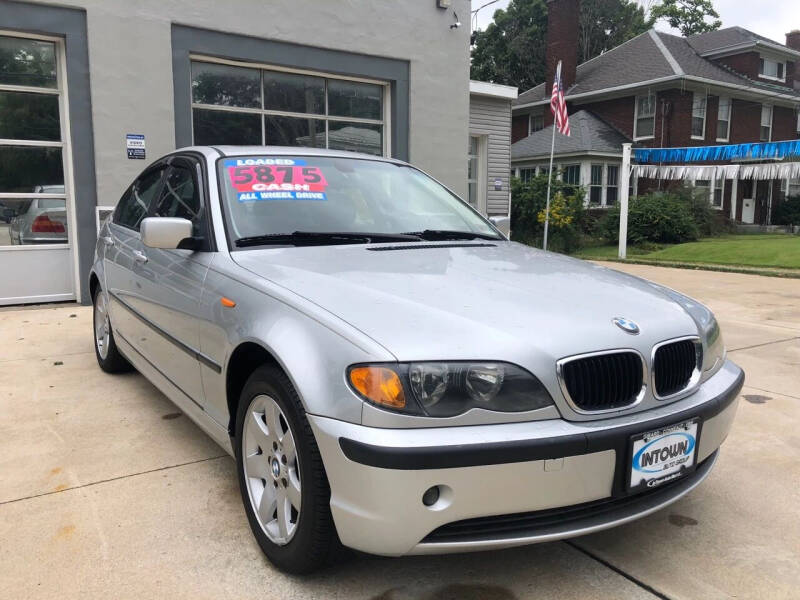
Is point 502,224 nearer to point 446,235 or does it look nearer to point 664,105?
point 446,235

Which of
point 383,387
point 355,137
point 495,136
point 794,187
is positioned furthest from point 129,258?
point 794,187

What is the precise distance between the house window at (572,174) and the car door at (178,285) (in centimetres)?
2186

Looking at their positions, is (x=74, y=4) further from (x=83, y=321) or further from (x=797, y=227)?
(x=797, y=227)

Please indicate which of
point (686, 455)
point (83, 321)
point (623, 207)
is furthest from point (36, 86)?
point (623, 207)

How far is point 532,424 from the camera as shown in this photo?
2.06m

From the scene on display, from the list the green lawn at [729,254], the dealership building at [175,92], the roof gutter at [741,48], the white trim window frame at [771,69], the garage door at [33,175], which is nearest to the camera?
the garage door at [33,175]

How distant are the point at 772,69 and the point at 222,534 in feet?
108

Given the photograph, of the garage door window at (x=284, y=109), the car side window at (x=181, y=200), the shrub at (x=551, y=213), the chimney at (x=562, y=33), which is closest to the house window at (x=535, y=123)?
the chimney at (x=562, y=33)

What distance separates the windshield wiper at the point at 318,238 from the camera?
3074 mm

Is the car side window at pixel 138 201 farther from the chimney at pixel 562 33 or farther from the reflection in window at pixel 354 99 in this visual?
the chimney at pixel 562 33

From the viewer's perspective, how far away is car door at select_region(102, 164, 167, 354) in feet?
13.1

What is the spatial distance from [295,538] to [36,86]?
7.75 m

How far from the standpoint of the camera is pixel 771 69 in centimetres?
2897

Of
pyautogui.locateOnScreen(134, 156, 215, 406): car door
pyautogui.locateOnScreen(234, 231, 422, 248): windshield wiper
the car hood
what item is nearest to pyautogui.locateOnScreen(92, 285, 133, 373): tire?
pyautogui.locateOnScreen(134, 156, 215, 406): car door
